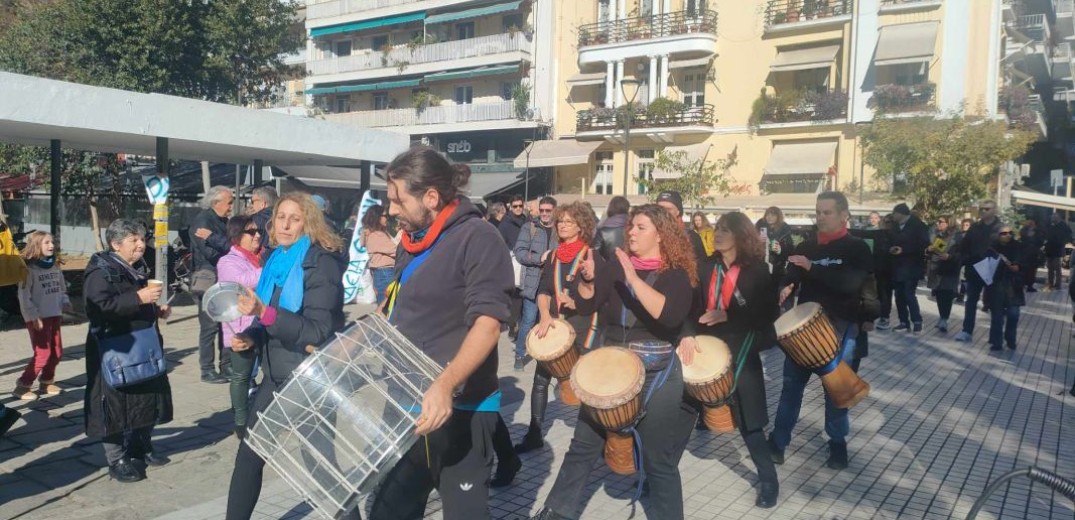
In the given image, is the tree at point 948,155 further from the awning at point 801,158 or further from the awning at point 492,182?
the awning at point 492,182

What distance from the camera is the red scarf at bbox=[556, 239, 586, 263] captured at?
5.89 meters

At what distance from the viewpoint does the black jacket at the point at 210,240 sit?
8000 millimetres

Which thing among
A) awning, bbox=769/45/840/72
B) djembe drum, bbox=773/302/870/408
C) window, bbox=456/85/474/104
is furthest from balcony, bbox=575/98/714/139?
djembe drum, bbox=773/302/870/408

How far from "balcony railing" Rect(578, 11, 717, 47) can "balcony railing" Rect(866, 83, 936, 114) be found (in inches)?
284

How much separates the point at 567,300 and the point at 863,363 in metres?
5.50

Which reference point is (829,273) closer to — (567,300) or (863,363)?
(567,300)

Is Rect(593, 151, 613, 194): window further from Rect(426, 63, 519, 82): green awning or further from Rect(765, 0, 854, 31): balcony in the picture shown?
Rect(765, 0, 854, 31): balcony

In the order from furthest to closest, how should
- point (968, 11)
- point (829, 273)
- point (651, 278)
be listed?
point (968, 11) → point (829, 273) → point (651, 278)

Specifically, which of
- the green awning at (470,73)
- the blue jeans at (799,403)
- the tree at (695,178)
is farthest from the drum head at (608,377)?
the green awning at (470,73)

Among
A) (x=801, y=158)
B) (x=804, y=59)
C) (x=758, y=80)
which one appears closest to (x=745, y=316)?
(x=801, y=158)

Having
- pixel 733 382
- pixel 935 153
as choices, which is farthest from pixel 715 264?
pixel 935 153

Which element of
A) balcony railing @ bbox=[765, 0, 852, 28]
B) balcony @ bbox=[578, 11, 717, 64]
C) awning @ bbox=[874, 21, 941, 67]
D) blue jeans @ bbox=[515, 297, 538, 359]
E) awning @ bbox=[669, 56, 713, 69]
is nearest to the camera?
blue jeans @ bbox=[515, 297, 538, 359]

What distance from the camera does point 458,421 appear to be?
280 centimetres

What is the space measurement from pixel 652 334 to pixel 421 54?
33.8 meters
